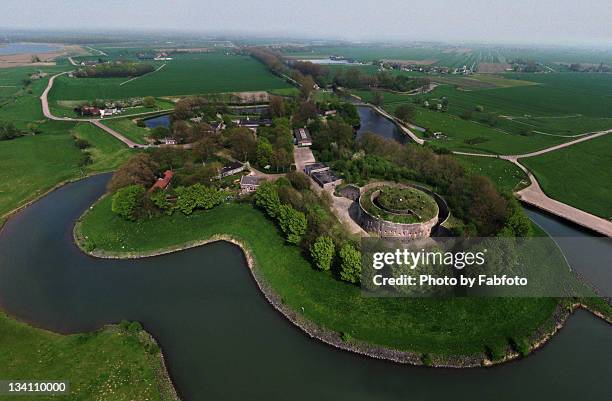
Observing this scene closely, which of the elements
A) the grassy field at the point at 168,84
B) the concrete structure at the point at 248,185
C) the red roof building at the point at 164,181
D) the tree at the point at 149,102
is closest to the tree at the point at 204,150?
the red roof building at the point at 164,181

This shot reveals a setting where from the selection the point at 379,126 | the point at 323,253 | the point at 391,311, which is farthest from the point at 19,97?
the point at 391,311

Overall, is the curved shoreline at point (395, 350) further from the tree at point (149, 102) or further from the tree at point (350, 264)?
the tree at point (149, 102)

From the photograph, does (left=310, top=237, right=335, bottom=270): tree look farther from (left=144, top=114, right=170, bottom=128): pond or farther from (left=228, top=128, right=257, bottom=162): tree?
(left=144, top=114, right=170, bottom=128): pond

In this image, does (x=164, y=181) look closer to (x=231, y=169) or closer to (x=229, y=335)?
(x=231, y=169)

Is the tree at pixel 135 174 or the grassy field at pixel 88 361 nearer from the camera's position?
the grassy field at pixel 88 361

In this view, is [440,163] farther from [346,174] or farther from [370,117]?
[370,117]

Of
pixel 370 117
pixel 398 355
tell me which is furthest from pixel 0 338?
pixel 370 117
